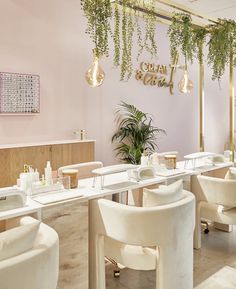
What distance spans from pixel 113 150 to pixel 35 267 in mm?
4878

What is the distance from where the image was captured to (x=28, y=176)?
8.47 feet

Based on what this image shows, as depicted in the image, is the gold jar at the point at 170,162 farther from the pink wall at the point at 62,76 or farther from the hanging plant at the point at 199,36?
the pink wall at the point at 62,76

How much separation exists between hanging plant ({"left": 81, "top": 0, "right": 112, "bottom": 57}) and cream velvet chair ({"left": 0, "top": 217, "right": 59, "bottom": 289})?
2108mm

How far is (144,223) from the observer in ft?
7.43

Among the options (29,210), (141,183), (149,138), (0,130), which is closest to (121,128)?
(149,138)

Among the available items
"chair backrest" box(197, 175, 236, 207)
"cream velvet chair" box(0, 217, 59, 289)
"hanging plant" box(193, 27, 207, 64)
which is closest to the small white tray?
"chair backrest" box(197, 175, 236, 207)

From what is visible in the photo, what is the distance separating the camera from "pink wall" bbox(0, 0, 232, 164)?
5105 mm

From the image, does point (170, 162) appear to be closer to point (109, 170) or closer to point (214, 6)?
point (109, 170)

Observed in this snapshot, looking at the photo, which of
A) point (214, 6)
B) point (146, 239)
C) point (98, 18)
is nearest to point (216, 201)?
point (146, 239)

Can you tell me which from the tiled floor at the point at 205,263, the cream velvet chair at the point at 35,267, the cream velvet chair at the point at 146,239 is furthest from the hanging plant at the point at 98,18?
the tiled floor at the point at 205,263

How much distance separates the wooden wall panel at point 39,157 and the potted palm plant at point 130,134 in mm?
960


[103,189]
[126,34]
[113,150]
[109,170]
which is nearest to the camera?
[103,189]

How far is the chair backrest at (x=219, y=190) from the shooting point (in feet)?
10.7

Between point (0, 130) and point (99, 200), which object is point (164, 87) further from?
point (99, 200)
